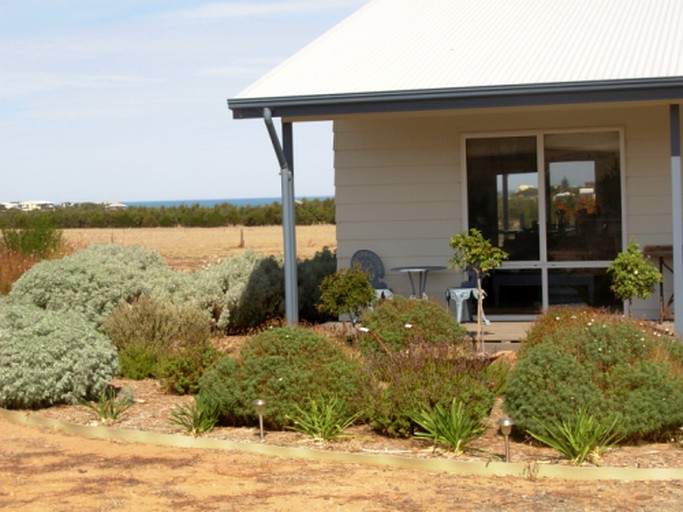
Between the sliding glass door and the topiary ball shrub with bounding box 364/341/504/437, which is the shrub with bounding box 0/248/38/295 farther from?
the topiary ball shrub with bounding box 364/341/504/437

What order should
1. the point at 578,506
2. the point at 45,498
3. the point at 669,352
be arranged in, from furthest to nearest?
the point at 669,352
the point at 45,498
the point at 578,506

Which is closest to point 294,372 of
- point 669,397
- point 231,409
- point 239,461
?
point 231,409

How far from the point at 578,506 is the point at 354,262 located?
6.77m

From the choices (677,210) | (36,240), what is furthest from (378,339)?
(36,240)

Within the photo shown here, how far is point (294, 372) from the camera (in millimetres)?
8148

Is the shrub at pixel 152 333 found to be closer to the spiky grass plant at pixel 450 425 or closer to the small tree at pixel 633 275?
the spiky grass plant at pixel 450 425

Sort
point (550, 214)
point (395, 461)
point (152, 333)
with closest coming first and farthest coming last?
1. point (395, 461)
2. point (152, 333)
3. point (550, 214)

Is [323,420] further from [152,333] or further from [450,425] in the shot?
[152,333]

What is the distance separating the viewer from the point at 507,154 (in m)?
12.5

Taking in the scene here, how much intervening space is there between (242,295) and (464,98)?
4.49 meters

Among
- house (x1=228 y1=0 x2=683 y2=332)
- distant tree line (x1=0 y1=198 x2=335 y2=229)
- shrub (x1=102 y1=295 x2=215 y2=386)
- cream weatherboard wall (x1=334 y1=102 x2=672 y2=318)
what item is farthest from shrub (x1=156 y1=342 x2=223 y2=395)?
distant tree line (x1=0 y1=198 x2=335 y2=229)

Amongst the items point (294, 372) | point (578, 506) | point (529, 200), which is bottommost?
point (578, 506)

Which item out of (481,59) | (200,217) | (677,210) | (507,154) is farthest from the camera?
(200,217)

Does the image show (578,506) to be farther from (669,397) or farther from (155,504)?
(155,504)
